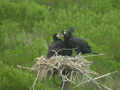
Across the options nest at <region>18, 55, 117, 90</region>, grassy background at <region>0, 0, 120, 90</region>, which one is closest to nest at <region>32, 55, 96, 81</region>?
nest at <region>18, 55, 117, 90</region>

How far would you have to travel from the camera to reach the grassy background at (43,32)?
14648 millimetres

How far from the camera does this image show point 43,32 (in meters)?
18.4

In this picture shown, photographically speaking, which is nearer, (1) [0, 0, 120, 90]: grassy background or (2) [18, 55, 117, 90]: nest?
(2) [18, 55, 117, 90]: nest

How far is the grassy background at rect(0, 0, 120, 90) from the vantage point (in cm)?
1465

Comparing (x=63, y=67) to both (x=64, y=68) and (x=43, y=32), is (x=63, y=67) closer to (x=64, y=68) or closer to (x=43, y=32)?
(x=64, y=68)

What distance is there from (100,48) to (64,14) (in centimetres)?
345

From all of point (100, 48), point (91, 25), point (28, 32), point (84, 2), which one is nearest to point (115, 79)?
point (100, 48)

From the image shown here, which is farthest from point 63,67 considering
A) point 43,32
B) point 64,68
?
point 43,32

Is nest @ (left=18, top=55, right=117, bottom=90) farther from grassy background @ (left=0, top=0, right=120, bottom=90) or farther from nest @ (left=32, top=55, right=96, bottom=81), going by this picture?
grassy background @ (left=0, top=0, right=120, bottom=90)

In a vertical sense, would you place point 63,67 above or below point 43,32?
above

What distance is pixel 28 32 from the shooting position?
63.9 feet

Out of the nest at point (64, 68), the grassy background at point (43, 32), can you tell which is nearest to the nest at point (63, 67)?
the nest at point (64, 68)

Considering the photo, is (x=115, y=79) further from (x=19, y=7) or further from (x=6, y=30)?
(x=19, y=7)

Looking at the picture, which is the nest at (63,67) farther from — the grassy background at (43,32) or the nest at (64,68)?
the grassy background at (43,32)
